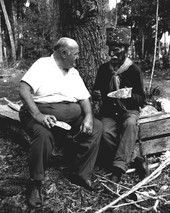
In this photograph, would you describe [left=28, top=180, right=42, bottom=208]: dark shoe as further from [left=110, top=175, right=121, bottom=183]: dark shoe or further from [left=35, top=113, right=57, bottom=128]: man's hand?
[left=110, top=175, right=121, bottom=183]: dark shoe

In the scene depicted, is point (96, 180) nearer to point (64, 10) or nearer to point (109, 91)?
point (109, 91)

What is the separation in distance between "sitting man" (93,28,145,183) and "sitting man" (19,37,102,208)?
25 cm

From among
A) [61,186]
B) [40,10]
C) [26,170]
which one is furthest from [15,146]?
[40,10]

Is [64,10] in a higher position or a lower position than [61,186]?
higher

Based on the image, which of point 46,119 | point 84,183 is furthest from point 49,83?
point 84,183

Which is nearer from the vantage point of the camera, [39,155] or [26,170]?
[39,155]

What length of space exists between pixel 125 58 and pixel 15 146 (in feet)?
6.88

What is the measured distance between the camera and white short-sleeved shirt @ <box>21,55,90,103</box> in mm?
3172

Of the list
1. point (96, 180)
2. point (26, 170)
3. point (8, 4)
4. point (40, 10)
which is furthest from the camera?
point (8, 4)

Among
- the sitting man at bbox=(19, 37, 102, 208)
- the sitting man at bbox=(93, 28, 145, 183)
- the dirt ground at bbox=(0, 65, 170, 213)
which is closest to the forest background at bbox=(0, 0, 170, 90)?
the sitting man at bbox=(93, 28, 145, 183)

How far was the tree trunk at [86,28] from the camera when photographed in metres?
4.05

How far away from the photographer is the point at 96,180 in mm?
3355

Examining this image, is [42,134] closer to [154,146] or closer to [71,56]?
[71,56]

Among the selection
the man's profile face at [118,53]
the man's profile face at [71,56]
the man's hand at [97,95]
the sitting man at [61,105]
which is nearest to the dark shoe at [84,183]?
the sitting man at [61,105]
